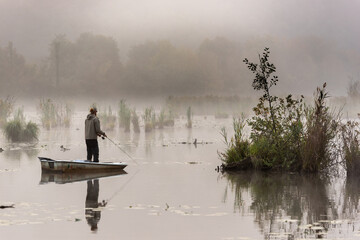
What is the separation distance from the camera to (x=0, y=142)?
3309cm

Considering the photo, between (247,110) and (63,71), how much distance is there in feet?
219

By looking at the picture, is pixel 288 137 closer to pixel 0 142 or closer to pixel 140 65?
pixel 0 142

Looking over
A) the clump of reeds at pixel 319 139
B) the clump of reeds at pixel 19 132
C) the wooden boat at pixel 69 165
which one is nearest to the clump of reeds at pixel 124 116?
the clump of reeds at pixel 19 132

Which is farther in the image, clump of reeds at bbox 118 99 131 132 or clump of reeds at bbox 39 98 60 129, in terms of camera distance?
clump of reeds at bbox 39 98 60 129

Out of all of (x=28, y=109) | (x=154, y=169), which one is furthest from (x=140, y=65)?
(x=154, y=169)

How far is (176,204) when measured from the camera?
45.8 feet

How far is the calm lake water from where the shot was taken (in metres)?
11.2

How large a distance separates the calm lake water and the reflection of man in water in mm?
17

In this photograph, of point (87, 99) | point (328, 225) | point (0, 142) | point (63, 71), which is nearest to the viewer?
point (328, 225)

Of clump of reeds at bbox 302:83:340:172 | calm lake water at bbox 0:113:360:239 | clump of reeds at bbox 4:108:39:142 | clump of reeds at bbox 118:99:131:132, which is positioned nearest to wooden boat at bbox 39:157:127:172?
calm lake water at bbox 0:113:360:239

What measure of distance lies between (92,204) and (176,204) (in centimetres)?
158

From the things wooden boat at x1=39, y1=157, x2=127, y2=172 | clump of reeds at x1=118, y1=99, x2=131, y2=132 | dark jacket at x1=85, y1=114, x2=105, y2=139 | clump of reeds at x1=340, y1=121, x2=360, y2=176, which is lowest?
wooden boat at x1=39, y1=157, x2=127, y2=172

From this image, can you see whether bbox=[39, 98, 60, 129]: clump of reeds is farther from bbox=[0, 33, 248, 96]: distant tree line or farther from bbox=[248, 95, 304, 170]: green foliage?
bbox=[0, 33, 248, 96]: distant tree line

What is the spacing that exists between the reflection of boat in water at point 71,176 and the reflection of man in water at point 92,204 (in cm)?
62
